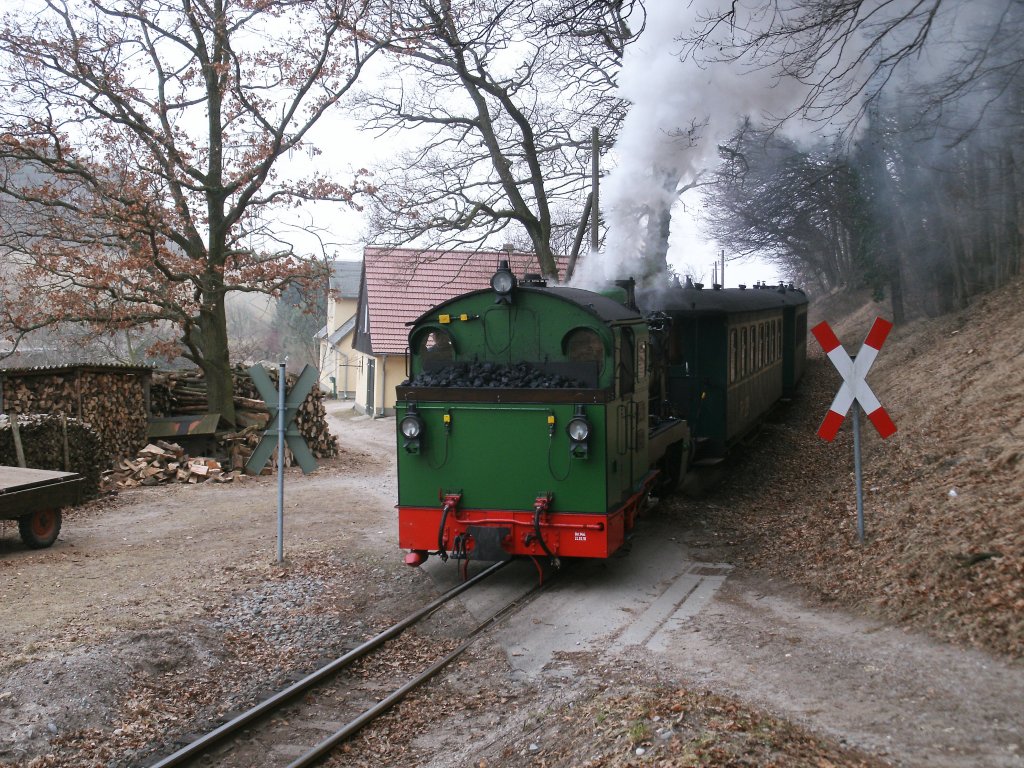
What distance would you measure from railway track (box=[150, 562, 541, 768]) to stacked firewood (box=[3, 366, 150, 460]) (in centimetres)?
957

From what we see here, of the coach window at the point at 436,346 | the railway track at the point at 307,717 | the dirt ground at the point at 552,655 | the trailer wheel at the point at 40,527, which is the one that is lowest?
the railway track at the point at 307,717

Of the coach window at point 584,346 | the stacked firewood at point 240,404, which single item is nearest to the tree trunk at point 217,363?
the stacked firewood at point 240,404

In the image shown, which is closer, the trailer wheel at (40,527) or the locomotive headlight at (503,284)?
the locomotive headlight at (503,284)

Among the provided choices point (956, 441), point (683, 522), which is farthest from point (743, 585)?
point (956, 441)

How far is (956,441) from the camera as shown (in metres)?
10.4

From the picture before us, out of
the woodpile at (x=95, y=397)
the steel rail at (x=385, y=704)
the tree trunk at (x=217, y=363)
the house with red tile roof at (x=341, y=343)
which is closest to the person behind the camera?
the steel rail at (x=385, y=704)

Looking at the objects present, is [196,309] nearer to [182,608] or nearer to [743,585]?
[182,608]

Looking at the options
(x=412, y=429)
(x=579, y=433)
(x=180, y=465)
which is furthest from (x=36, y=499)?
(x=579, y=433)

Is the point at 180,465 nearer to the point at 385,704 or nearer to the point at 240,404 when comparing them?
the point at 240,404

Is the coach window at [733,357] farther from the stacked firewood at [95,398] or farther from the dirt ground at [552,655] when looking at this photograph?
the stacked firewood at [95,398]

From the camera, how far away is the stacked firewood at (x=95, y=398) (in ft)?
47.7

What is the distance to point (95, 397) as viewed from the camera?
1516 centimetres

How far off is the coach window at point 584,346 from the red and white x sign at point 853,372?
Answer: 1.95 metres

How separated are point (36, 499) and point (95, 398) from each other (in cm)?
552
